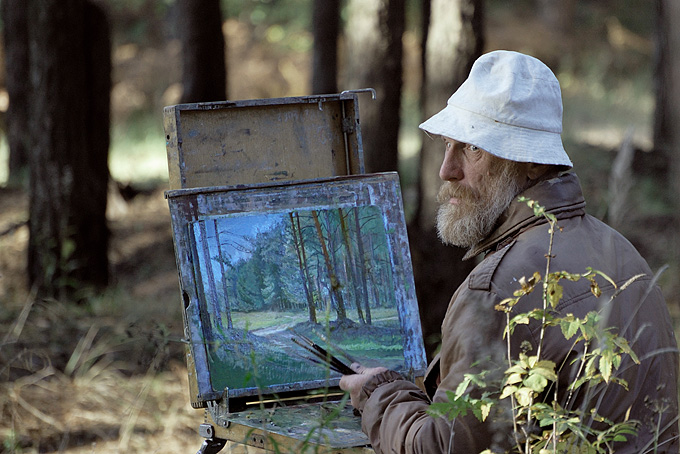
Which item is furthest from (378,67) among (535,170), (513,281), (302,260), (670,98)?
(513,281)

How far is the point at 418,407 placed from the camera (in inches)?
74.2

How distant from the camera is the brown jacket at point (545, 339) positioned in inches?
69.8

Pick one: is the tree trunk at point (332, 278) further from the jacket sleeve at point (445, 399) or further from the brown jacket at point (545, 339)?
the jacket sleeve at point (445, 399)

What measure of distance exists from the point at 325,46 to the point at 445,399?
8138 millimetres

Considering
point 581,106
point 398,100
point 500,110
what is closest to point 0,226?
point 398,100

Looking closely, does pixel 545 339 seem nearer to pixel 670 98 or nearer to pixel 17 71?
pixel 670 98

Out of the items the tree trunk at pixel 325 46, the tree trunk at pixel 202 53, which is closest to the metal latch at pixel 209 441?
the tree trunk at pixel 202 53

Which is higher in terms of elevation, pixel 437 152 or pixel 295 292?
pixel 437 152

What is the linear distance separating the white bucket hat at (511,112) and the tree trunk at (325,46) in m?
7.41

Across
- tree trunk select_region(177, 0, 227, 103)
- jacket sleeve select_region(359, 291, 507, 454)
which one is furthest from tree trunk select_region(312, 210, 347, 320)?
tree trunk select_region(177, 0, 227, 103)

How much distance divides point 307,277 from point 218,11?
15.1 feet

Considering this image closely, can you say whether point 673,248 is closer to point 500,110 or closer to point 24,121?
point 500,110

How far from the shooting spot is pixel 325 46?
9.52m

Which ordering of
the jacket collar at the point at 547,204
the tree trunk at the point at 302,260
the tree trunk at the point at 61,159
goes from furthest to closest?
the tree trunk at the point at 61,159 → the tree trunk at the point at 302,260 → the jacket collar at the point at 547,204
